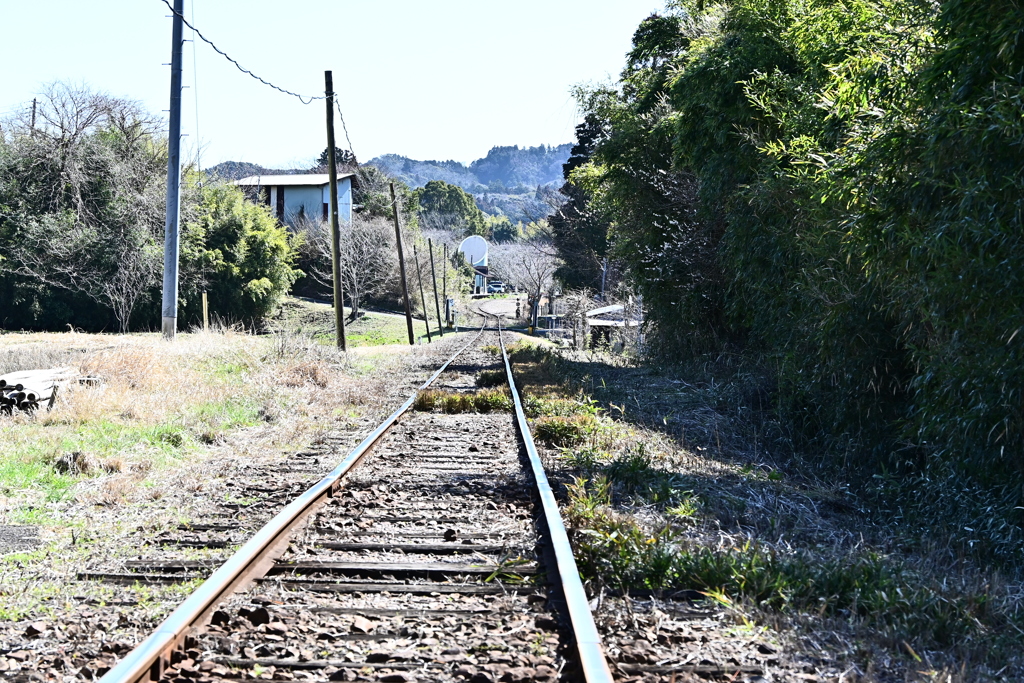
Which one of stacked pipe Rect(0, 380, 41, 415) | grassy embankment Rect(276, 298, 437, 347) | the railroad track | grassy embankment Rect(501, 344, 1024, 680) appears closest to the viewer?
the railroad track

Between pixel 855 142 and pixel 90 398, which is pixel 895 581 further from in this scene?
pixel 90 398

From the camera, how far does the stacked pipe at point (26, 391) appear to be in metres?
10.0

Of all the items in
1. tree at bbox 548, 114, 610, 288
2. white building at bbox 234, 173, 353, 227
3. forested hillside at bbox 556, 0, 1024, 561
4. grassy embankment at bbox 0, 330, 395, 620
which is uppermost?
white building at bbox 234, 173, 353, 227

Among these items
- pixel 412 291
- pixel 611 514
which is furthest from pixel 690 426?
pixel 412 291

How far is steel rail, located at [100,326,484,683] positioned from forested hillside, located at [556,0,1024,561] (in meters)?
4.54

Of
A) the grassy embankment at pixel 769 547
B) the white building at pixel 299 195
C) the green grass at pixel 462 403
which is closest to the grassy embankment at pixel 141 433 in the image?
the green grass at pixel 462 403

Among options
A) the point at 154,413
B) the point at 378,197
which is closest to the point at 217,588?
the point at 154,413

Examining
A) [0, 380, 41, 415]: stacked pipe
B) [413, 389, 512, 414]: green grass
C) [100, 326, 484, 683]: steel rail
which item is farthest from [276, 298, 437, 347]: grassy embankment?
[100, 326, 484, 683]: steel rail

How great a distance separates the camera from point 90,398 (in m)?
10.4

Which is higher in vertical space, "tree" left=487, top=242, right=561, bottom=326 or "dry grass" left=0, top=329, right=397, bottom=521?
"tree" left=487, top=242, right=561, bottom=326

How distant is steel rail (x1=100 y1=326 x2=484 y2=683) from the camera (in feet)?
10.4

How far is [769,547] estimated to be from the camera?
17.0 ft

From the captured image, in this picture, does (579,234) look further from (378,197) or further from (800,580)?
(800,580)

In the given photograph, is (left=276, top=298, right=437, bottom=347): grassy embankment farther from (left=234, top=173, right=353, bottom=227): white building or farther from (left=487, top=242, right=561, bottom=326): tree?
(left=234, top=173, right=353, bottom=227): white building
